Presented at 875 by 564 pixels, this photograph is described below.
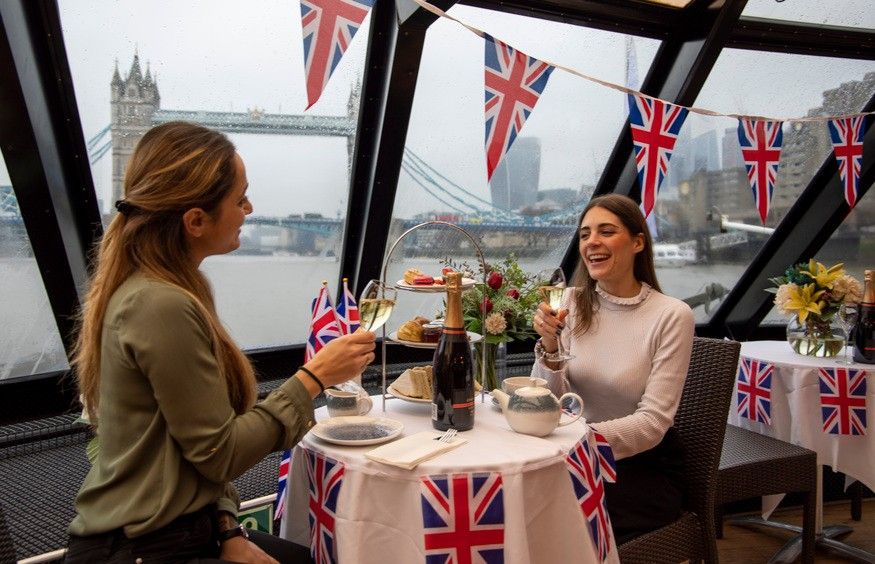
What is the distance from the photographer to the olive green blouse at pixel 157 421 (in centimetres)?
118

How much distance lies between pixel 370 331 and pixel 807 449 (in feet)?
7.07

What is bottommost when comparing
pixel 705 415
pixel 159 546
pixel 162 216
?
pixel 705 415

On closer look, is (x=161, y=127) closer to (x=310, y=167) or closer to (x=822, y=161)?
(x=310, y=167)

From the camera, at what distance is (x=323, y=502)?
1.49m

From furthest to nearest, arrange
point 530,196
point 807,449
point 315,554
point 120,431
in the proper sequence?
point 530,196
point 807,449
point 315,554
point 120,431

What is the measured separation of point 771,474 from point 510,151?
2158 millimetres

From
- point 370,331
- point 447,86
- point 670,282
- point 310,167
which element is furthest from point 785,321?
point 370,331

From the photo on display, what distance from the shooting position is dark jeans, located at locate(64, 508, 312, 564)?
3.92 feet

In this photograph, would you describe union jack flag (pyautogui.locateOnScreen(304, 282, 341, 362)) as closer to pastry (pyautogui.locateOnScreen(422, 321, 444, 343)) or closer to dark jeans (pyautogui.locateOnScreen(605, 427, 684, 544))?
pastry (pyautogui.locateOnScreen(422, 321, 444, 343))

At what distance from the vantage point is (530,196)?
4031 mm

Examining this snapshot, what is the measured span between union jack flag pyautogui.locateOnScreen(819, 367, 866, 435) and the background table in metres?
0.03

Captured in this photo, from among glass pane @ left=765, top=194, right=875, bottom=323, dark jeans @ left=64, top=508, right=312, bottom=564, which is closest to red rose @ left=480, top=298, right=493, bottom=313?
dark jeans @ left=64, top=508, right=312, bottom=564

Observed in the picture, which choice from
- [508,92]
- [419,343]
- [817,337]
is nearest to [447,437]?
[419,343]

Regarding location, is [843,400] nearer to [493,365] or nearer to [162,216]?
[493,365]
